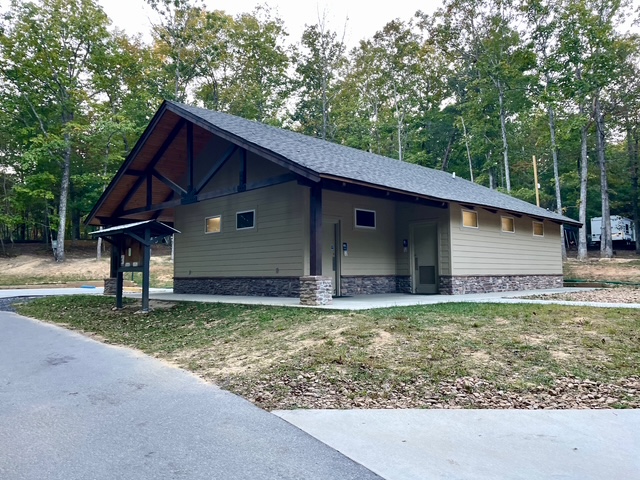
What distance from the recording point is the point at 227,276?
45.3 ft

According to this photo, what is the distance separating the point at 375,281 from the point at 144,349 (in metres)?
7.64

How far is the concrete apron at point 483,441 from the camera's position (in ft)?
9.09

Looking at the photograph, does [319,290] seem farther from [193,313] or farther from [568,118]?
[568,118]

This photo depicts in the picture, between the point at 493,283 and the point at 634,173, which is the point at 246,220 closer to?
the point at 493,283

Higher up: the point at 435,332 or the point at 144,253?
the point at 144,253

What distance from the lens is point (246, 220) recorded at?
1331 cm

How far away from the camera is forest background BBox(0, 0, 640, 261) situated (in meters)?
23.7

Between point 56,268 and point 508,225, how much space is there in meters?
23.2

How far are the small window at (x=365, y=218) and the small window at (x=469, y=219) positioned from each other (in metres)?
2.62

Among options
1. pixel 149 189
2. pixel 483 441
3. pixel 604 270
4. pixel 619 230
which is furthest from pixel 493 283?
pixel 619 230

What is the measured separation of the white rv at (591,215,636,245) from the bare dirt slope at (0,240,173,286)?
95.4 feet

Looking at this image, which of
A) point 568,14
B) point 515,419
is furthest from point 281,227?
point 568,14

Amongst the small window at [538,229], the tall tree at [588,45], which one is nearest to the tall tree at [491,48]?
the tall tree at [588,45]

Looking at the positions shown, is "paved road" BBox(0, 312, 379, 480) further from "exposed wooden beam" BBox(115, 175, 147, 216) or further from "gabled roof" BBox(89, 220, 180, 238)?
"exposed wooden beam" BBox(115, 175, 147, 216)
